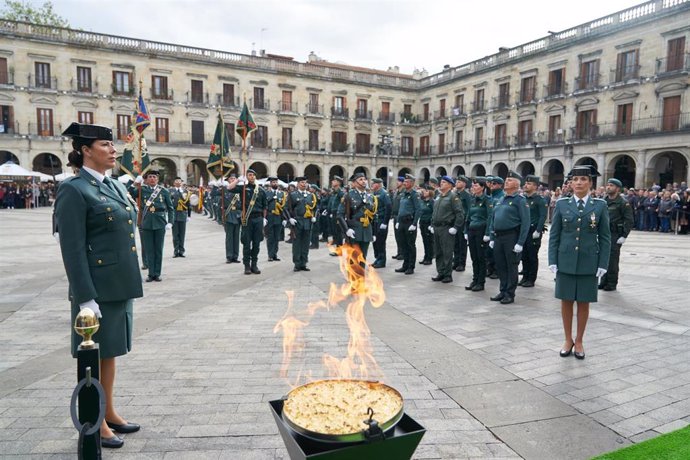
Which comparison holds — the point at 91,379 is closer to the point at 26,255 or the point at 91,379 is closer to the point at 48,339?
the point at 48,339

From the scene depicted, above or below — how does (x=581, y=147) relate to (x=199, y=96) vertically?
below

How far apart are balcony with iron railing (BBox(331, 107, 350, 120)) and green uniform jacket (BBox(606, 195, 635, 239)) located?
129ft

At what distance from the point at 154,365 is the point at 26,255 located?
963 centimetres

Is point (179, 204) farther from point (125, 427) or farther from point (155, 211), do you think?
point (125, 427)

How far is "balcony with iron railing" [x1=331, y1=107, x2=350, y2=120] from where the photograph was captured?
4594 centimetres

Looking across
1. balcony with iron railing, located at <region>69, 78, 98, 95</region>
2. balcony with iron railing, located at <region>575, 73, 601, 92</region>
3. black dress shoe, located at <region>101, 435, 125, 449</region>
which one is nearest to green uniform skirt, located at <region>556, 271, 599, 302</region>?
black dress shoe, located at <region>101, 435, 125, 449</region>

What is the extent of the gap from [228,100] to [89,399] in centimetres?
4167

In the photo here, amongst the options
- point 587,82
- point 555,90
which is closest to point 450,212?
point 587,82

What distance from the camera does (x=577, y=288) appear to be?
5.02 m

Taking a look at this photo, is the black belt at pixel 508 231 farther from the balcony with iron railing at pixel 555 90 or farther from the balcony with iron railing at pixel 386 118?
the balcony with iron railing at pixel 386 118

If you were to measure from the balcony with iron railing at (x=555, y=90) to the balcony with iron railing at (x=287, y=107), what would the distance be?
2182cm

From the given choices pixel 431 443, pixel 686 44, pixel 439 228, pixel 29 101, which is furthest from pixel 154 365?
pixel 29 101

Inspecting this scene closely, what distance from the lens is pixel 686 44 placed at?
27031 mm

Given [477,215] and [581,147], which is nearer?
[477,215]
